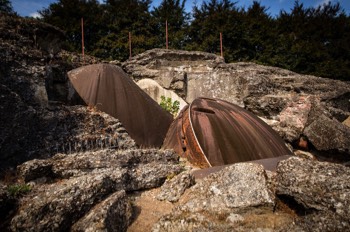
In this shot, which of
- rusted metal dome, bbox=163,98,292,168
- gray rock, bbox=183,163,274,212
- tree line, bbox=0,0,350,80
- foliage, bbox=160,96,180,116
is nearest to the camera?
gray rock, bbox=183,163,274,212

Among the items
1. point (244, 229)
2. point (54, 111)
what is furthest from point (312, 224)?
point (54, 111)

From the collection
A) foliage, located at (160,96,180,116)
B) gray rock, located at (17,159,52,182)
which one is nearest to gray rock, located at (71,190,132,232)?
gray rock, located at (17,159,52,182)

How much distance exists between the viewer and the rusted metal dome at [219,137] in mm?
3736

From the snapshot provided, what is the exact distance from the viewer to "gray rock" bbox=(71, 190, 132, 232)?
1832mm

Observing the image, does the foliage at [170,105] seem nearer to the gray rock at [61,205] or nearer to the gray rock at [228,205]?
the gray rock at [228,205]

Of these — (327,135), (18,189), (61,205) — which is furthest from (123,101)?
(327,135)

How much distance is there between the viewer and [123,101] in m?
4.79

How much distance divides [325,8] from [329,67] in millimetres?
10255

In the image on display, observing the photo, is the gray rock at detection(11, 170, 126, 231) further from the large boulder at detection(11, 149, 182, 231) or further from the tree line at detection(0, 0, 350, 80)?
the tree line at detection(0, 0, 350, 80)

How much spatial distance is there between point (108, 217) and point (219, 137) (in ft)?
7.65

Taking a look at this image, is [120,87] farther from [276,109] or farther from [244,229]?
[276,109]

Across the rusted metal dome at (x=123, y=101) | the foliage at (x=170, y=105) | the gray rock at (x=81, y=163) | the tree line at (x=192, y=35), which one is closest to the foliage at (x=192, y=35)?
the tree line at (x=192, y=35)

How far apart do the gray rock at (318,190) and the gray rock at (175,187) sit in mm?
973

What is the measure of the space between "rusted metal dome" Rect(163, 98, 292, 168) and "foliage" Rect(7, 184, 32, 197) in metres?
2.25
